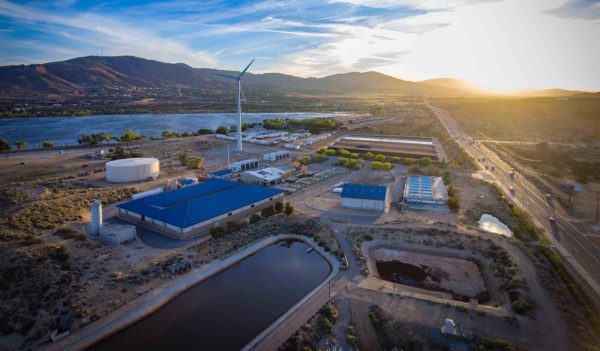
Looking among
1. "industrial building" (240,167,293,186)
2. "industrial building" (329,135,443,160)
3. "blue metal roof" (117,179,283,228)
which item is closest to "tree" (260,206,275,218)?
"blue metal roof" (117,179,283,228)

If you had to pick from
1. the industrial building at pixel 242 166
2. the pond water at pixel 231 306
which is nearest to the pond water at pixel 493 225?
the pond water at pixel 231 306

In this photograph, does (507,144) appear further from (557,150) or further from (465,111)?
(465,111)

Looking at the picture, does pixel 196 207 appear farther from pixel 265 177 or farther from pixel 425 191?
pixel 425 191

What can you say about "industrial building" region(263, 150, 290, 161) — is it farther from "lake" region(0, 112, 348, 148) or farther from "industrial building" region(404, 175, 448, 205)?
"lake" region(0, 112, 348, 148)

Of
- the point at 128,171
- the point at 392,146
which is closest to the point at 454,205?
the point at 128,171

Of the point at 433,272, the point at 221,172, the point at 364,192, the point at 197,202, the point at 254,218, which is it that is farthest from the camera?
the point at 221,172

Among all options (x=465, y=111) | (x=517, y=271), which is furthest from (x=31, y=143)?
(x=465, y=111)
